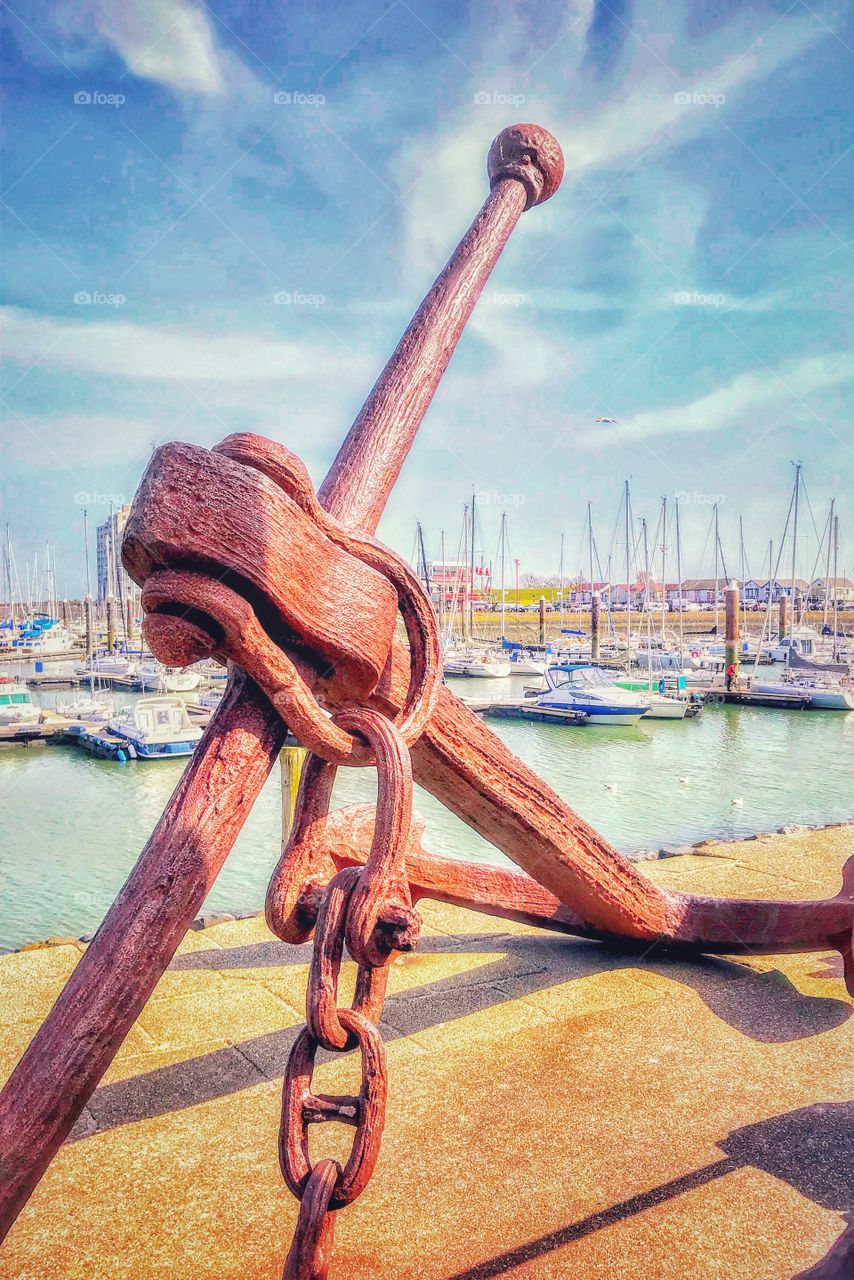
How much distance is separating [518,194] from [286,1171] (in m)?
3.39

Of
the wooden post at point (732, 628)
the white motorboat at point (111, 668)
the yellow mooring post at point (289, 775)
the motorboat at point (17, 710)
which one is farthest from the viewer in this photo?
the white motorboat at point (111, 668)

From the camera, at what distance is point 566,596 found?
9875cm

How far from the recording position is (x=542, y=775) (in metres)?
22.1

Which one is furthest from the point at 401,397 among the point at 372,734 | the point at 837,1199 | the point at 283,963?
the point at 283,963

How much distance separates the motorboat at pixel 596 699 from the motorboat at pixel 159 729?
12.2 meters

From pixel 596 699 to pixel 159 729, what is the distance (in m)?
13.9

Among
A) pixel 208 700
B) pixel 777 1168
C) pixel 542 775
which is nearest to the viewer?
pixel 777 1168

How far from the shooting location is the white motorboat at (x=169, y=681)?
35969 mm

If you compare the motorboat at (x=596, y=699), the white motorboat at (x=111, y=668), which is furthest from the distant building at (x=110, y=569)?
the motorboat at (x=596, y=699)

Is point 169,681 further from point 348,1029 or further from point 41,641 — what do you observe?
point 348,1029

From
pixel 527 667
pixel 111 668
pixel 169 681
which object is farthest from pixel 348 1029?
pixel 111 668

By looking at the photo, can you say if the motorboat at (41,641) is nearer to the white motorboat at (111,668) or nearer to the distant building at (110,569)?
the distant building at (110,569)

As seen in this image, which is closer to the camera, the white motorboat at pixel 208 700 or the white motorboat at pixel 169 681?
the white motorboat at pixel 208 700

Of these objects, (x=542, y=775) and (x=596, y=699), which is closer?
(x=542, y=775)
